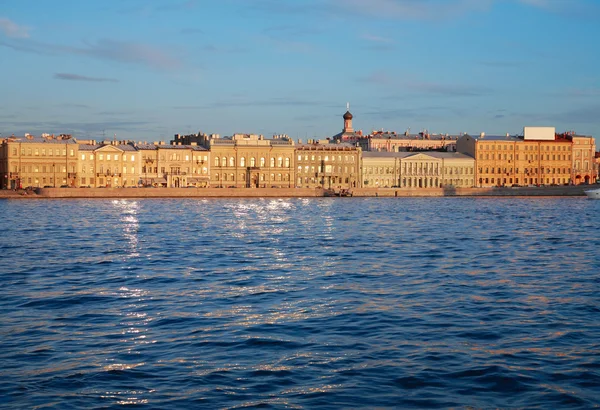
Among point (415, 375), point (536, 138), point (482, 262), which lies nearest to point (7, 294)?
point (415, 375)

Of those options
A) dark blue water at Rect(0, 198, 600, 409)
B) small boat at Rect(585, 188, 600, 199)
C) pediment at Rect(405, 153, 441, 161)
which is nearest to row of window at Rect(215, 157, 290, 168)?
pediment at Rect(405, 153, 441, 161)

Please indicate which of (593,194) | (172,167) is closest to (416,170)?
(593,194)

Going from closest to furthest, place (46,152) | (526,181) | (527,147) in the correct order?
(46,152) < (527,147) < (526,181)

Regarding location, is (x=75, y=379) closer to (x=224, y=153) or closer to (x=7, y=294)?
(x=7, y=294)

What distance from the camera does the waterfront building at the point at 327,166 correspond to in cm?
9419

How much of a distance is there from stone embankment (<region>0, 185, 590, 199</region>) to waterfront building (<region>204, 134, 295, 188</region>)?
20.8 ft

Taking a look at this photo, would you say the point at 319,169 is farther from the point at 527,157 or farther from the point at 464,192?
the point at 527,157

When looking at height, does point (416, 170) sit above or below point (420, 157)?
below

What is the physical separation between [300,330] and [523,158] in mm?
93077

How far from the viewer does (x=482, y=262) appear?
19.6 metres

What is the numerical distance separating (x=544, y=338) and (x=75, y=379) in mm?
5391

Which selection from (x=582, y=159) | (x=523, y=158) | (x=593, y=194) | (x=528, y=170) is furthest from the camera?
(x=582, y=159)

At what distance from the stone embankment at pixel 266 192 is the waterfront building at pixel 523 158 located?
25.2 ft

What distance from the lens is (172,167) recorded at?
89.1m
